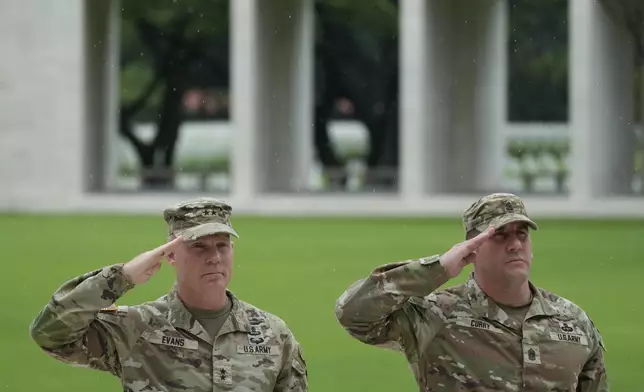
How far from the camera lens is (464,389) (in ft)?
17.8

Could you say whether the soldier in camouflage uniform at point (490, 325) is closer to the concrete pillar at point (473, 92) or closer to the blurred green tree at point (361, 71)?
the concrete pillar at point (473, 92)

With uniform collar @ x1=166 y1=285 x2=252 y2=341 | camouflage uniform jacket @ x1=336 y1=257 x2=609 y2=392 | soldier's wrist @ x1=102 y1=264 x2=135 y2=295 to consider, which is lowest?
camouflage uniform jacket @ x1=336 y1=257 x2=609 y2=392

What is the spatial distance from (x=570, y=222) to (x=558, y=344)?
21674 mm

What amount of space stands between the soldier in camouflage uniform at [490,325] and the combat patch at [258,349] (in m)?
0.29

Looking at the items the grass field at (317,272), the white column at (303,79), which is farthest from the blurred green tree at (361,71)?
the grass field at (317,272)

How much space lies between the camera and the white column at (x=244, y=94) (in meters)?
31.2

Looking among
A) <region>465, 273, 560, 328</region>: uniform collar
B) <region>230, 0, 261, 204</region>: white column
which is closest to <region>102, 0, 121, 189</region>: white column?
<region>230, 0, 261, 204</region>: white column

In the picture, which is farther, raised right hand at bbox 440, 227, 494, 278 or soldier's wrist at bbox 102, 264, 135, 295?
raised right hand at bbox 440, 227, 494, 278

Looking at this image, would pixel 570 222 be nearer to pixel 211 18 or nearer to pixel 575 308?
pixel 211 18

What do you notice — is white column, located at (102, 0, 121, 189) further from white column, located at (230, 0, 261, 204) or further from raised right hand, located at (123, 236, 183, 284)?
raised right hand, located at (123, 236, 183, 284)

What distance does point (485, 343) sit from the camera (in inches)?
215

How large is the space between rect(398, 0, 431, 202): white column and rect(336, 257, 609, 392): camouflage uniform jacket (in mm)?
24645

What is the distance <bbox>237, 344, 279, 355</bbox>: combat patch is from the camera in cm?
521

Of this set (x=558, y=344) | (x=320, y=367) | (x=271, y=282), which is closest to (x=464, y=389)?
(x=558, y=344)
